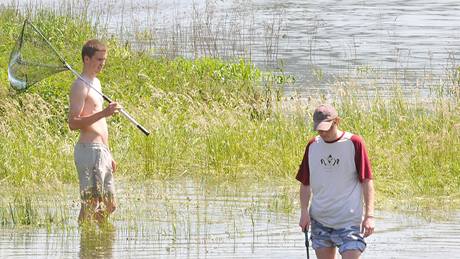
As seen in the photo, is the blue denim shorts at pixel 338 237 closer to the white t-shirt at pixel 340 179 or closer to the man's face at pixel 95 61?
the white t-shirt at pixel 340 179

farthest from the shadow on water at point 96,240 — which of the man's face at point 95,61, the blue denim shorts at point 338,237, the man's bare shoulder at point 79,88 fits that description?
the blue denim shorts at point 338,237

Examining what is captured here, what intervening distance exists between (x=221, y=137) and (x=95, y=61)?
3.83m

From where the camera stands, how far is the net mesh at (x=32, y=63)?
9.66 metres

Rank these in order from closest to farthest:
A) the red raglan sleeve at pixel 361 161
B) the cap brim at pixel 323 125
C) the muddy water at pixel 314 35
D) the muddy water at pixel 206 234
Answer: the cap brim at pixel 323 125, the red raglan sleeve at pixel 361 161, the muddy water at pixel 206 234, the muddy water at pixel 314 35

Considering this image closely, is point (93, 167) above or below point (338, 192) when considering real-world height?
above

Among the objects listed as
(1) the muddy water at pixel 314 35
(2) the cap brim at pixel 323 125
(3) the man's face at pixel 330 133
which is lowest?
(3) the man's face at pixel 330 133

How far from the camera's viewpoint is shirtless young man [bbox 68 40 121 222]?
8.79 metres

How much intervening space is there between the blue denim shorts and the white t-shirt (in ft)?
0.11

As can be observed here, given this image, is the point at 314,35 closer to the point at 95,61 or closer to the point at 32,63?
the point at 32,63

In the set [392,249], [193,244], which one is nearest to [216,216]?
[193,244]

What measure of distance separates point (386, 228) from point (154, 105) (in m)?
5.07

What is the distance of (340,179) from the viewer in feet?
23.3

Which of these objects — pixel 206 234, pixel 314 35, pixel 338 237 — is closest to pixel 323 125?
pixel 338 237

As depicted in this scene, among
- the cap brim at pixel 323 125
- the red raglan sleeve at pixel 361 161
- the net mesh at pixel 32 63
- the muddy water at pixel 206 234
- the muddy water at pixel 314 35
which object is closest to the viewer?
the cap brim at pixel 323 125
